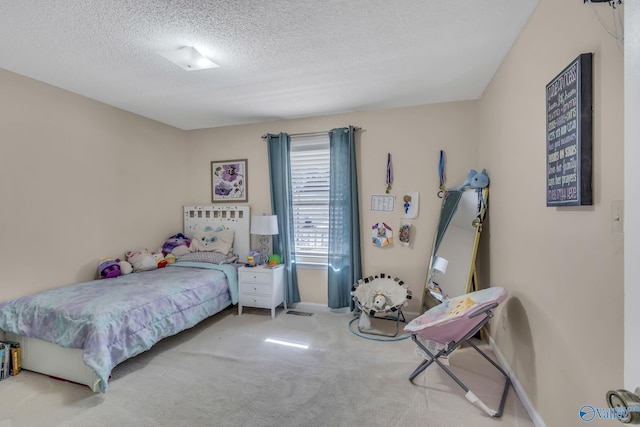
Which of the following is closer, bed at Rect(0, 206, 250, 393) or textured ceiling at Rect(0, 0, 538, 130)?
textured ceiling at Rect(0, 0, 538, 130)

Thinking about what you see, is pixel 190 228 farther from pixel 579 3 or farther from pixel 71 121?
pixel 579 3

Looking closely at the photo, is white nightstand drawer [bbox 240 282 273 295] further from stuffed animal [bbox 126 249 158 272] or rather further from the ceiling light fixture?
the ceiling light fixture

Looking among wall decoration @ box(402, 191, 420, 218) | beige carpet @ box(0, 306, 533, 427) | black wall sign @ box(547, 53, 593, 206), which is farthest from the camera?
wall decoration @ box(402, 191, 420, 218)

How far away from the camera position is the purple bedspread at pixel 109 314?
2033 mm

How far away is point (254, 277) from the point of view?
11.3ft

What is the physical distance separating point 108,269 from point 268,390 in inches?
87.3

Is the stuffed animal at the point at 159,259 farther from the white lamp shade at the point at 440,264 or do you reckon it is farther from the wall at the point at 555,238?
the wall at the point at 555,238

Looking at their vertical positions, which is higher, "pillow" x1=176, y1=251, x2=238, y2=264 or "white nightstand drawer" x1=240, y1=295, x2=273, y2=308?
"pillow" x1=176, y1=251, x2=238, y2=264

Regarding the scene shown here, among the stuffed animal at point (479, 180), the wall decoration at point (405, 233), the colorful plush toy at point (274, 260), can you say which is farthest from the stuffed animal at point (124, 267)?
the stuffed animal at point (479, 180)

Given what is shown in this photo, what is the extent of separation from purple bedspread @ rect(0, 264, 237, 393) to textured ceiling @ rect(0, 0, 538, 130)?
190 cm

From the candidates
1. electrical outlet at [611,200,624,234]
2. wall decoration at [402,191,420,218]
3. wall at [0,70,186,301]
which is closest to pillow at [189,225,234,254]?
wall at [0,70,186,301]

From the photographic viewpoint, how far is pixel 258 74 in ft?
8.36

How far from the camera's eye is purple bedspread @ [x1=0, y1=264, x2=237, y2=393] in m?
2.03

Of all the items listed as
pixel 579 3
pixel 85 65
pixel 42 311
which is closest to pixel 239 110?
pixel 85 65
